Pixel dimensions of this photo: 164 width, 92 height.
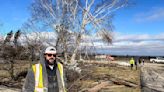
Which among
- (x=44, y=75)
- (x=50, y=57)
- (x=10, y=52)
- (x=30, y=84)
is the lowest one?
(x=30, y=84)

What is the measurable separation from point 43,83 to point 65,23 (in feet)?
77.8

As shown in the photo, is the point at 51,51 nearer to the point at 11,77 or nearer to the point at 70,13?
the point at 11,77

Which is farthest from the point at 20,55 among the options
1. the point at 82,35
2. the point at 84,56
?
the point at 82,35

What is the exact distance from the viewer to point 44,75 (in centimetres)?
Result: 552

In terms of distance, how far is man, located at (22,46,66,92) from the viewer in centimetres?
552

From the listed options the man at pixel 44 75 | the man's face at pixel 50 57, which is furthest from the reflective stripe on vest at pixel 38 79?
the man's face at pixel 50 57

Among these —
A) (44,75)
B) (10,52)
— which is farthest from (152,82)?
(44,75)

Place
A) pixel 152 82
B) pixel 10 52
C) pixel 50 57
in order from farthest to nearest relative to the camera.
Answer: pixel 10 52 < pixel 152 82 < pixel 50 57

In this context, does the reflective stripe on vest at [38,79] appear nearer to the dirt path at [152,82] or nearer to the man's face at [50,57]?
the man's face at [50,57]

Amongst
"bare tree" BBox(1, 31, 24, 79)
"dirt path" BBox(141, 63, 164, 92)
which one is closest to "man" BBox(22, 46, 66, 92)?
"dirt path" BBox(141, 63, 164, 92)

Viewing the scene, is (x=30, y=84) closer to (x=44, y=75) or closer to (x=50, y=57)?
(x=44, y=75)

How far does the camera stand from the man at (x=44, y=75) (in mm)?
5520

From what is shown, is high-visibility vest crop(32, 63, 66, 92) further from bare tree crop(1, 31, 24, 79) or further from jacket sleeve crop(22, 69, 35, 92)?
bare tree crop(1, 31, 24, 79)

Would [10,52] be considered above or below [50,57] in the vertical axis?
above
